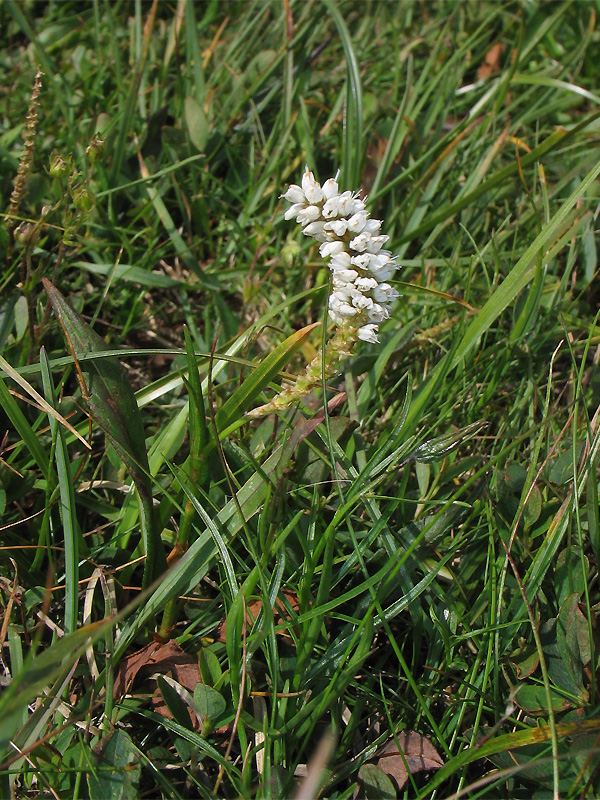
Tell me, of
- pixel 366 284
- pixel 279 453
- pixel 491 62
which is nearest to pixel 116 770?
pixel 279 453

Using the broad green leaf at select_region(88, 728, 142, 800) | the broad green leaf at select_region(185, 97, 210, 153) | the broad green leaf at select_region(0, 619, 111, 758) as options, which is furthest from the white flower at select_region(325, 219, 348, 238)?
the broad green leaf at select_region(185, 97, 210, 153)

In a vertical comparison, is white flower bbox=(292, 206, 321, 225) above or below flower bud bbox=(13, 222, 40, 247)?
below

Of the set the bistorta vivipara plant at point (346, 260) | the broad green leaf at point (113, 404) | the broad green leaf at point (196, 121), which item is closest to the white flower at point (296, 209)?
the bistorta vivipara plant at point (346, 260)

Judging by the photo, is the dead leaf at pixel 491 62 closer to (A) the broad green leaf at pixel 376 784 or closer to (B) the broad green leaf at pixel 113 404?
(B) the broad green leaf at pixel 113 404

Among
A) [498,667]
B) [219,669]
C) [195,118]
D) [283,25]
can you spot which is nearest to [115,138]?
[195,118]

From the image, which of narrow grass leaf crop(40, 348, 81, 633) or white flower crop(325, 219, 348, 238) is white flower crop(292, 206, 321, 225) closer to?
white flower crop(325, 219, 348, 238)
